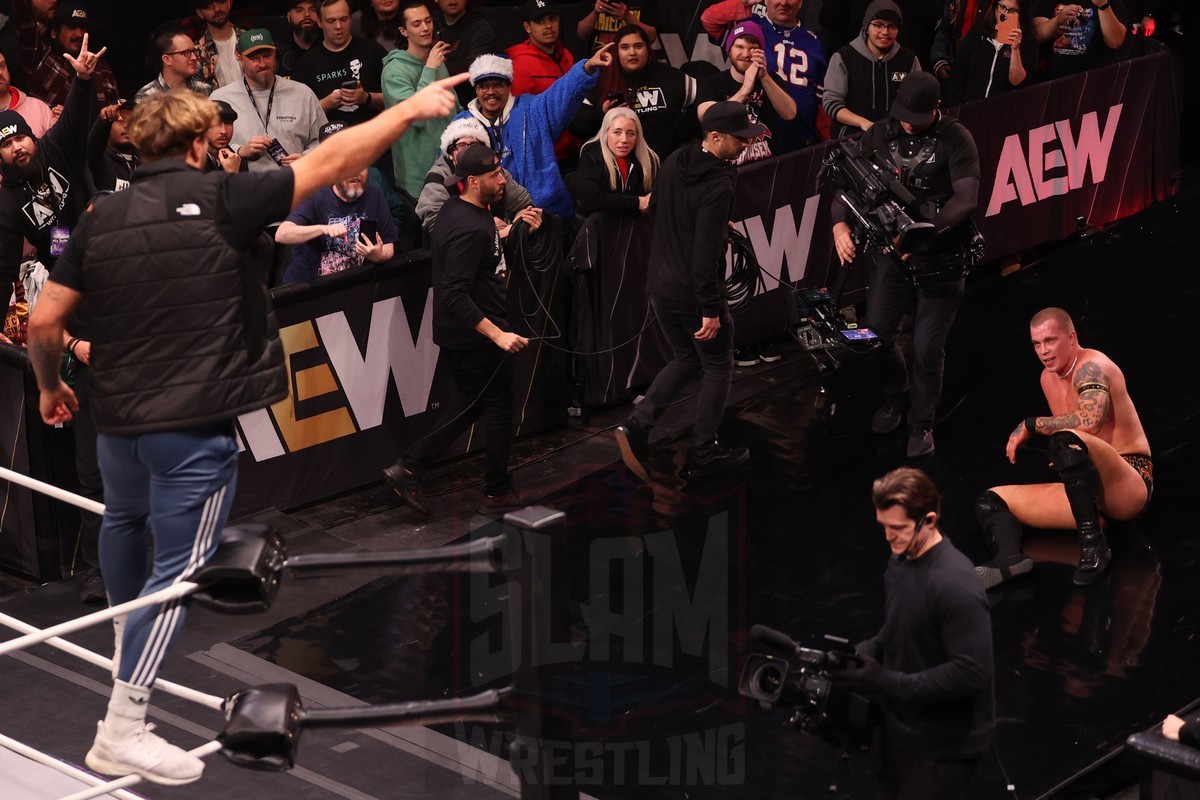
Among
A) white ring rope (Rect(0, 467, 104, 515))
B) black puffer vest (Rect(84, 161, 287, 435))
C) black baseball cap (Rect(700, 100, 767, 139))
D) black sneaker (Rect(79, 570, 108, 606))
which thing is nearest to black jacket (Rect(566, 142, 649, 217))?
black baseball cap (Rect(700, 100, 767, 139))

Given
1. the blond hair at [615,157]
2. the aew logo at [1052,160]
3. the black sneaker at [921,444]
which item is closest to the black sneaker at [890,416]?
the black sneaker at [921,444]

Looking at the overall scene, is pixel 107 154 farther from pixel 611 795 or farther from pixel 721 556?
pixel 611 795

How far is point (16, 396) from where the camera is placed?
24.2 ft

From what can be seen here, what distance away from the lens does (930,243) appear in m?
8.24

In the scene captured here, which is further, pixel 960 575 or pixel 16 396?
pixel 16 396

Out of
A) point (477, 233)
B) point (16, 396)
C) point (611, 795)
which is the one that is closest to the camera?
point (611, 795)

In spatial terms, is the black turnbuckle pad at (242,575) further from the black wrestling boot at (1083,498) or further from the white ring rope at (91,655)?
the black wrestling boot at (1083,498)

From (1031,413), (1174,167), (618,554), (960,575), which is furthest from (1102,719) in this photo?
(1174,167)

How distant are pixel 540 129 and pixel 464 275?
4.55ft

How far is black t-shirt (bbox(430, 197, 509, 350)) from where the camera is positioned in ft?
26.0

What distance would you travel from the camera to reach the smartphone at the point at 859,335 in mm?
8633

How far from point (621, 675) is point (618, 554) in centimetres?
106

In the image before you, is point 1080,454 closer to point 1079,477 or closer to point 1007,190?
point 1079,477

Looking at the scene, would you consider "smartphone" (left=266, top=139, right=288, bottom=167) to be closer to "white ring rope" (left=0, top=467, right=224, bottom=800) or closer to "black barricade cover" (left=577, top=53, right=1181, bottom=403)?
"black barricade cover" (left=577, top=53, right=1181, bottom=403)
